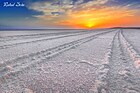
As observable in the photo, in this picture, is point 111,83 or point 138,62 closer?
point 111,83

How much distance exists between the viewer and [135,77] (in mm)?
3215

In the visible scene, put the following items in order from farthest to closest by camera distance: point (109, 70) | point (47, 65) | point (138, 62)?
point (138, 62), point (47, 65), point (109, 70)

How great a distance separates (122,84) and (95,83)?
17.4 inches

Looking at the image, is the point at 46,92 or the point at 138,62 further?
the point at 138,62

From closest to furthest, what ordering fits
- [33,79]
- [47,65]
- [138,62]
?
1. [33,79]
2. [47,65]
3. [138,62]

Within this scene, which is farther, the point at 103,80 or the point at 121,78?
the point at 121,78

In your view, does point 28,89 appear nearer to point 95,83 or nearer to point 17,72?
point 17,72

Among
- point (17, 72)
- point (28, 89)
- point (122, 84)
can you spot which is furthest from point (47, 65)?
point (122, 84)

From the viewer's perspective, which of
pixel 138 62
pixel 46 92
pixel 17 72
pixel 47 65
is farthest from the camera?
pixel 138 62

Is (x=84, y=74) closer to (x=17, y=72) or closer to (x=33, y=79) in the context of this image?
(x=33, y=79)

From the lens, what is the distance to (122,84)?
284 cm

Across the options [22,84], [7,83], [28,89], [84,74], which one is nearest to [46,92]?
[28,89]

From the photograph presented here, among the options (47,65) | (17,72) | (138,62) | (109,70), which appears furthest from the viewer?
(138,62)

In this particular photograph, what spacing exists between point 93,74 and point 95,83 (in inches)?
19.5
